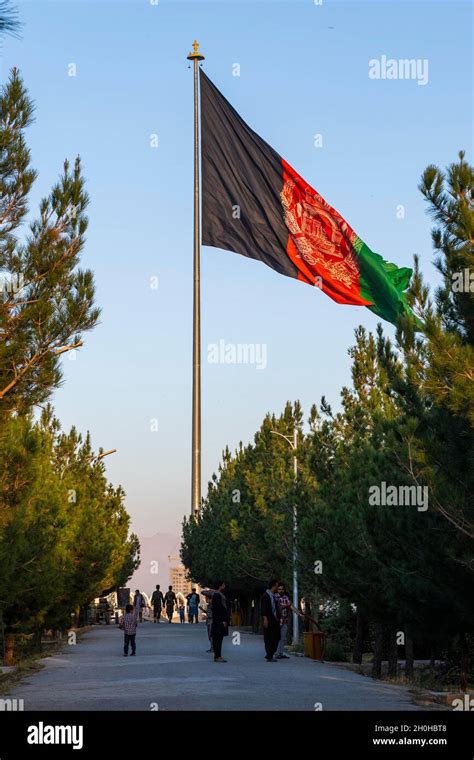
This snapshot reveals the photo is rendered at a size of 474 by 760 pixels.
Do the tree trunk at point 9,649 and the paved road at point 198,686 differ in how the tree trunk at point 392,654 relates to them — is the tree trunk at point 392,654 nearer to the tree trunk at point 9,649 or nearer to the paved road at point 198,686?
the paved road at point 198,686

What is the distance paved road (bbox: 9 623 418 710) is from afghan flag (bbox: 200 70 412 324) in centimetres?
876

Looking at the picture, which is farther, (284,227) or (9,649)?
(9,649)

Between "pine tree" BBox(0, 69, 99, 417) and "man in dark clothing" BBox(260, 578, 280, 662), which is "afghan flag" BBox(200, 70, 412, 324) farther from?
"pine tree" BBox(0, 69, 99, 417)

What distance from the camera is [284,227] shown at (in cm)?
2948

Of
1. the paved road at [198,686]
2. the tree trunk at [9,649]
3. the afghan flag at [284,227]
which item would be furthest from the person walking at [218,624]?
the afghan flag at [284,227]

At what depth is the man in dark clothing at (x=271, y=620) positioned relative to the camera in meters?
28.0

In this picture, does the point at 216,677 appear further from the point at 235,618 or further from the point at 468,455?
the point at 235,618

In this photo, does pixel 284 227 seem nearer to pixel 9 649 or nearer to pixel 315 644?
pixel 315 644

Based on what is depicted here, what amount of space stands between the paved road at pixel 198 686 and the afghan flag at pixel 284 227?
28.7 ft

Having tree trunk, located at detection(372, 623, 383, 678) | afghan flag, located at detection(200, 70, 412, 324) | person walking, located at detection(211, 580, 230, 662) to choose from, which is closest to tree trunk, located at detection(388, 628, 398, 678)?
tree trunk, located at detection(372, 623, 383, 678)

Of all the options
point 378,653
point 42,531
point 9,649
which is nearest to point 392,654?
point 378,653

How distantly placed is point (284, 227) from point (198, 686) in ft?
43.8

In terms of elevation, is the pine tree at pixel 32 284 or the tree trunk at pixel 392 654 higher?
the pine tree at pixel 32 284
